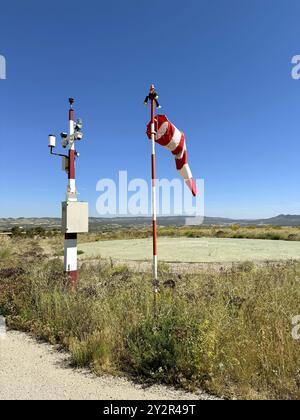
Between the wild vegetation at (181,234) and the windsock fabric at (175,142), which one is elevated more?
the windsock fabric at (175,142)

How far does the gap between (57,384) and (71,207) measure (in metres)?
4.37

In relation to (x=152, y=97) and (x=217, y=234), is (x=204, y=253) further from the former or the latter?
(x=217, y=234)

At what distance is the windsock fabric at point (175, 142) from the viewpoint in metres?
6.41

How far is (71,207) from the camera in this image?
25.2ft

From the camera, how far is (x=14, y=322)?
238 inches

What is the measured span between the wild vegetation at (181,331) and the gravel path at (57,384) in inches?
7.2

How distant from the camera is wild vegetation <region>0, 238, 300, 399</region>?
389 centimetres

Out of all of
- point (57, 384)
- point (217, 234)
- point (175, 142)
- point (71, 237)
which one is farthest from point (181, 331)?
point (217, 234)

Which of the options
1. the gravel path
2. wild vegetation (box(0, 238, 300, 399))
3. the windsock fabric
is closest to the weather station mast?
wild vegetation (box(0, 238, 300, 399))

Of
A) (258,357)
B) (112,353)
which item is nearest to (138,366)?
(112,353)

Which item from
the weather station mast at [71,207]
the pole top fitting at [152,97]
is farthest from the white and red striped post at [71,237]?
the pole top fitting at [152,97]

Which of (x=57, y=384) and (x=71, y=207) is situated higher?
(x=71, y=207)

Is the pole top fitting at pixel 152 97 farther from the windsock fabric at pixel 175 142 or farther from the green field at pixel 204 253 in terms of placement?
the green field at pixel 204 253

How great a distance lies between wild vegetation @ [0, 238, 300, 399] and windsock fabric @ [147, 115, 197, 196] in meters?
2.16
